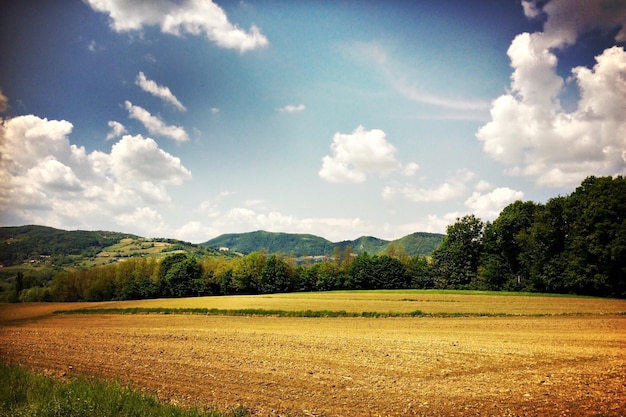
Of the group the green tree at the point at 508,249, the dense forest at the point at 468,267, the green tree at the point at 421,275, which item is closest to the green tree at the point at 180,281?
the dense forest at the point at 468,267

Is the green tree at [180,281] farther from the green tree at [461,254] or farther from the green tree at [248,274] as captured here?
the green tree at [461,254]

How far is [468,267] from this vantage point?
7731 cm

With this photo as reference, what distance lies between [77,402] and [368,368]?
1093 cm

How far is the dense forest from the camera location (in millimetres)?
46500

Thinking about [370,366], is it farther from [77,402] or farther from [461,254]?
[461,254]

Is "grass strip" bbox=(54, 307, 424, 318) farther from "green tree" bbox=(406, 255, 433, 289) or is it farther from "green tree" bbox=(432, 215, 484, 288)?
"green tree" bbox=(406, 255, 433, 289)

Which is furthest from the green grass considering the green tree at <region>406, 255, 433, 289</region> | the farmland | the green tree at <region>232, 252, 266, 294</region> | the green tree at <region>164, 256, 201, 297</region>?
the green tree at <region>406, 255, 433, 289</region>

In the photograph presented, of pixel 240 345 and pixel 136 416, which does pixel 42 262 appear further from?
pixel 136 416

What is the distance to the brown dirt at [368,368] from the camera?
414 inches

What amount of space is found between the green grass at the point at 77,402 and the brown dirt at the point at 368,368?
5.47 ft

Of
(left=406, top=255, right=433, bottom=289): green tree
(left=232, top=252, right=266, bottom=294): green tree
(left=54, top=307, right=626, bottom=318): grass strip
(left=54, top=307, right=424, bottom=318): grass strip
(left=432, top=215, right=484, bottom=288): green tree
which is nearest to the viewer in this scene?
(left=54, top=307, right=626, bottom=318): grass strip

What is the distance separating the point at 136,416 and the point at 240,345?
13.2 m

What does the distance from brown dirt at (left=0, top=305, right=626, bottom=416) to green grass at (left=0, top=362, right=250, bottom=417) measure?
5.47ft

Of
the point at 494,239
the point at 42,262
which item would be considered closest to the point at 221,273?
the point at 494,239
